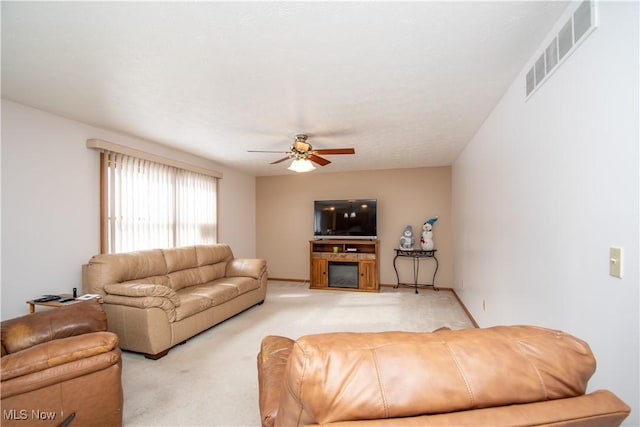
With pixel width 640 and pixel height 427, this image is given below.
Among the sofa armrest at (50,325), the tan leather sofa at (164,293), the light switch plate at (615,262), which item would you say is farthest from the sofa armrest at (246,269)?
the light switch plate at (615,262)

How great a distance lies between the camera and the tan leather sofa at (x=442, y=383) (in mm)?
667

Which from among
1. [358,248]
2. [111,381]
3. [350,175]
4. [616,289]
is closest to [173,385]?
[111,381]

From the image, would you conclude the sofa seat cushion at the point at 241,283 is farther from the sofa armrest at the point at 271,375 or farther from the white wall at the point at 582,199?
the white wall at the point at 582,199

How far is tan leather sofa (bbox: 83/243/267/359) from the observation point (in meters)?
2.88

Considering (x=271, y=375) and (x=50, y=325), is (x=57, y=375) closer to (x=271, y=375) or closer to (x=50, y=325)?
(x=50, y=325)

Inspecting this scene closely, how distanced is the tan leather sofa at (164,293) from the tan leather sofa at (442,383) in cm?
264

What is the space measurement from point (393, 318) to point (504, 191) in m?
2.34

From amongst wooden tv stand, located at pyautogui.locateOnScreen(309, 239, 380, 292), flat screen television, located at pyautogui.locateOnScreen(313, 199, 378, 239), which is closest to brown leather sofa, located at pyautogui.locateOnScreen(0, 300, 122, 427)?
wooden tv stand, located at pyautogui.locateOnScreen(309, 239, 380, 292)

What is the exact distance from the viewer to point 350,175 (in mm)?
6371

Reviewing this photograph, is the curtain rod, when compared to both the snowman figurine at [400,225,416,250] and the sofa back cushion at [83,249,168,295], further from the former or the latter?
the snowman figurine at [400,225,416,250]

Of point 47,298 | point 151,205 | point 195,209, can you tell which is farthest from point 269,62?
point 195,209

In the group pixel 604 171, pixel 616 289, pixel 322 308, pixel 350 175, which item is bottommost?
pixel 322 308

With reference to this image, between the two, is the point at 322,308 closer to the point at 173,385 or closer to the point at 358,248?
the point at 358,248

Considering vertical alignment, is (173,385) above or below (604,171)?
below
